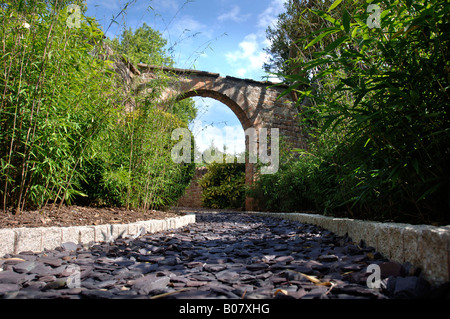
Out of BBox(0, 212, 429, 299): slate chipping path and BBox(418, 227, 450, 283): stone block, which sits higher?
BBox(418, 227, 450, 283): stone block

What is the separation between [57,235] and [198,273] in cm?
110

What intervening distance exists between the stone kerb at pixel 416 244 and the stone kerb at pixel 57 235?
184 cm

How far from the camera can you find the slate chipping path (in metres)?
1.16

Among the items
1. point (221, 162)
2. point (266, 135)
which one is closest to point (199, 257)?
point (266, 135)

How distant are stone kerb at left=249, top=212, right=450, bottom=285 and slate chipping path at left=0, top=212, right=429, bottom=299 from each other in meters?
0.06

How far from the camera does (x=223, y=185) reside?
9508 millimetres

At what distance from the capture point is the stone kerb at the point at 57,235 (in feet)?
5.82

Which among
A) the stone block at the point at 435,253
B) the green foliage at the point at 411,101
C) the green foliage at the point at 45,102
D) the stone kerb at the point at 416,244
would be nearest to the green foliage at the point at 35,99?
the green foliage at the point at 45,102

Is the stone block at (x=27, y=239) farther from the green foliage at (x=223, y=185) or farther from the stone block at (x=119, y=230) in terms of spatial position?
the green foliage at (x=223, y=185)

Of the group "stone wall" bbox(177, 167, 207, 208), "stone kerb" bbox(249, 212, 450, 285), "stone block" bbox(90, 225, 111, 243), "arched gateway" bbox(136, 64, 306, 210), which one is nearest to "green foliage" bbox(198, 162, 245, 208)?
"stone wall" bbox(177, 167, 207, 208)

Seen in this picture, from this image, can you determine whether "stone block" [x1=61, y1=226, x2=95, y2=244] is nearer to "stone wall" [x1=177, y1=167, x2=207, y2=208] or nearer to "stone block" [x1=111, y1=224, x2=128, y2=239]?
"stone block" [x1=111, y1=224, x2=128, y2=239]

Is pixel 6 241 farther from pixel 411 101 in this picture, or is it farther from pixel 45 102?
pixel 411 101

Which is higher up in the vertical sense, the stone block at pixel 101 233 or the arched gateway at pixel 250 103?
the arched gateway at pixel 250 103

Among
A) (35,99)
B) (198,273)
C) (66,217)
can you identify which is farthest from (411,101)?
(66,217)
